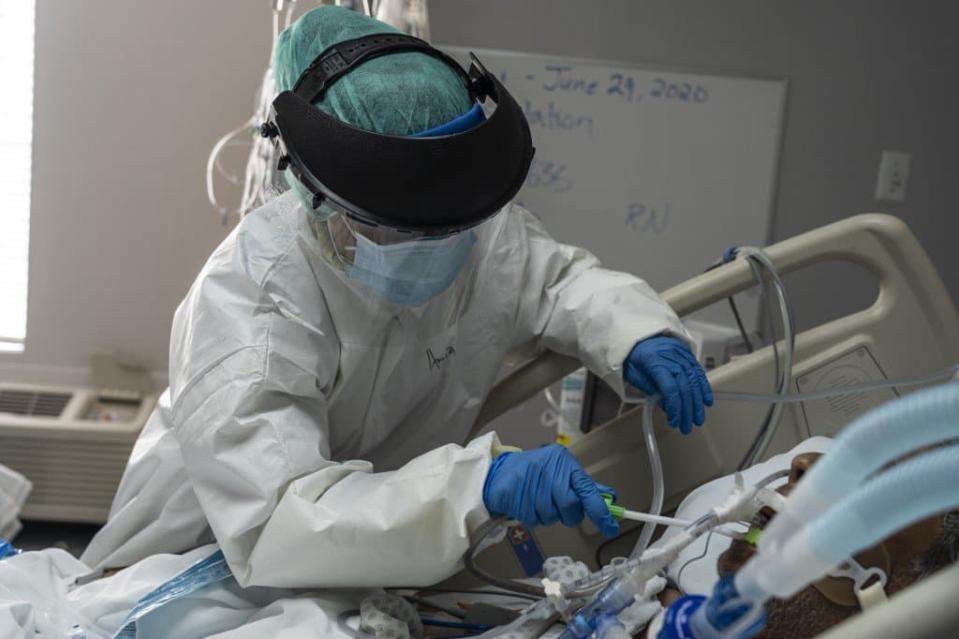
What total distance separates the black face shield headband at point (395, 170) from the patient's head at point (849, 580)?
19.9 inches

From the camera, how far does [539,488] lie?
1.21 m

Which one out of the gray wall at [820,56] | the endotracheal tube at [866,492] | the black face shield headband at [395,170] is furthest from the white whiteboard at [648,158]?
the endotracheal tube at [866,492]

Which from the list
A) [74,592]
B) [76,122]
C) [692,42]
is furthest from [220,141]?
[74,592]

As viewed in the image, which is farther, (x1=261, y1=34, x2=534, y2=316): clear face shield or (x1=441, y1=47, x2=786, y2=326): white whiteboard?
(x1=441, y1=47, x2=786, y2=326): white whiteboard

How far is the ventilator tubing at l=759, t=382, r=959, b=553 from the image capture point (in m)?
0.66

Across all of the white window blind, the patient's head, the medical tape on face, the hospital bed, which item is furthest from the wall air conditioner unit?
the patient's head

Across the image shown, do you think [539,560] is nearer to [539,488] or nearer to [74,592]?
[539,488]

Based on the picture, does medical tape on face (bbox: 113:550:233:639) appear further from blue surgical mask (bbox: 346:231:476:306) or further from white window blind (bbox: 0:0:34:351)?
white window blind (bbox: 0:0:34:351)

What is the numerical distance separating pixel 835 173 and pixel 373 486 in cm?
233

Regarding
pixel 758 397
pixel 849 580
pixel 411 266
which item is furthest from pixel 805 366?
pixel 411 266

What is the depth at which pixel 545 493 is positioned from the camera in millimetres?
1207

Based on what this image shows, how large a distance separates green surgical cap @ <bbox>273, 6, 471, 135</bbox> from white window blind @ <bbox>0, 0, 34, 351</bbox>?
2.19 m

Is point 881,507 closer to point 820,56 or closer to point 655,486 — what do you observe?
point 655,486

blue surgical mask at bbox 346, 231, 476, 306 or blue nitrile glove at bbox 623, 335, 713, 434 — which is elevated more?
blue surgical mask at bbox 346, 231, 476, 306
